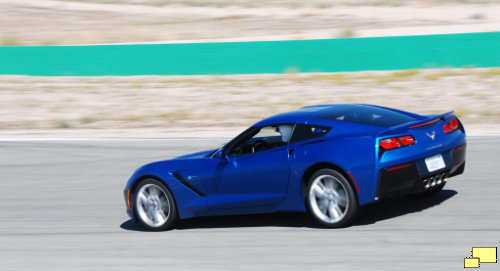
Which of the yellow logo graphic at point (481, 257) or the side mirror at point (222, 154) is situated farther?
the side mirror at point (222, 154)

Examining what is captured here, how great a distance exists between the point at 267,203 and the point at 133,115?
41.1ft

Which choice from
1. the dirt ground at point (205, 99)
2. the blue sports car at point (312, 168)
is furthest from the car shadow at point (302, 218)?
the dirt ground at point (205, 99)

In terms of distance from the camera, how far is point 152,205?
8258 millimetres

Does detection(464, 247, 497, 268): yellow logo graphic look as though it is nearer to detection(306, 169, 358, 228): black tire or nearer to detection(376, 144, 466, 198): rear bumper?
detection(376, 144, 466, 198): rear bumper

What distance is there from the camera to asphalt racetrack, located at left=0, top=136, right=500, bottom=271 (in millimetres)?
6477

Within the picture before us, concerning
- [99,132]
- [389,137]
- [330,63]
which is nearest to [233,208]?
[389,137]

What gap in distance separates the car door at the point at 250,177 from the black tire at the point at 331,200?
1.01ft

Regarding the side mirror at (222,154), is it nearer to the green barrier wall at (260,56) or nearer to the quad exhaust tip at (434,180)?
the quad exhaust tip at (434,180)

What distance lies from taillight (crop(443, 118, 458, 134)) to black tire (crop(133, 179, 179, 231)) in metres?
2.88

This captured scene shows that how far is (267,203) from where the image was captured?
752 centimetres

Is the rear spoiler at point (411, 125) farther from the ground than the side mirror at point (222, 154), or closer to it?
farther from the ground

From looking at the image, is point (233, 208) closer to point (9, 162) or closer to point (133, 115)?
point (9, 162)

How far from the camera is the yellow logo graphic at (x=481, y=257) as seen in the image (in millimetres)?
5948

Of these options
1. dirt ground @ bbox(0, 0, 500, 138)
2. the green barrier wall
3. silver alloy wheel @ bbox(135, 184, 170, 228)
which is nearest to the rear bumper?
silver alloy wheel @ bbox(135, 184, 170, 228)
